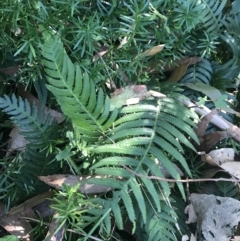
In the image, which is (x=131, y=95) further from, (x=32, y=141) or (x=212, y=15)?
(x=212, y=15)

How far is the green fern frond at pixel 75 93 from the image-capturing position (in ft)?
4.03

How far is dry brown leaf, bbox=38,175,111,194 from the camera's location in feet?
4.21

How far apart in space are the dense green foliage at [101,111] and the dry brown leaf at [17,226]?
5 centimetres

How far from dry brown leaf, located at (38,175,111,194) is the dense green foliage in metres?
0.02

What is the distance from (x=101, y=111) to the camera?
1.29m

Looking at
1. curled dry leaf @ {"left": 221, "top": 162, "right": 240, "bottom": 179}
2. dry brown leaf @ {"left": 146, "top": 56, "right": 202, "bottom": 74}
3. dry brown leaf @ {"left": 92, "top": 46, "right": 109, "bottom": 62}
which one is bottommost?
curled dry leaf @ {"left": 221, "top": 162, "right": 240, "bottom": 179}

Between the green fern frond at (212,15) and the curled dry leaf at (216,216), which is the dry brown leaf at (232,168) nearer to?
the curled dry leaf at (216,216)

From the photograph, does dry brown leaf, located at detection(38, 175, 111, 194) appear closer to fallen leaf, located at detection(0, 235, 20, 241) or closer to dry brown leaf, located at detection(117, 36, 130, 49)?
fallen leaf, located at detection(0, 235, 20, 241)

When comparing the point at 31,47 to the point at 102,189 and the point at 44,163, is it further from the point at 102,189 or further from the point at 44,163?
the point at 102,189

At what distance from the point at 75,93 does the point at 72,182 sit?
0.26 m

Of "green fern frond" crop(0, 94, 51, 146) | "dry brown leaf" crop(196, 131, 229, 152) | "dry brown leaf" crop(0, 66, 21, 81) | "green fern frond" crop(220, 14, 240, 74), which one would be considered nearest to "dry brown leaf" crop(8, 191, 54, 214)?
"green fern frond" crop(0, 94, 51, 146)

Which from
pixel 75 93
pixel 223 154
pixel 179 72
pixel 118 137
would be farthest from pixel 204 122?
pixel 75 93

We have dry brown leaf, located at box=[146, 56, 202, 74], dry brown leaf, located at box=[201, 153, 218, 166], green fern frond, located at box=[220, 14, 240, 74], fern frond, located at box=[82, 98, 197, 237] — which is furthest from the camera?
green fern frond, located at box=[220, 14, 240, 74]

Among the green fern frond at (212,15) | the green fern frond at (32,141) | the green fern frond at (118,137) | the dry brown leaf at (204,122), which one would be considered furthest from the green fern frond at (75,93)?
the green fern frond at (212,15)
